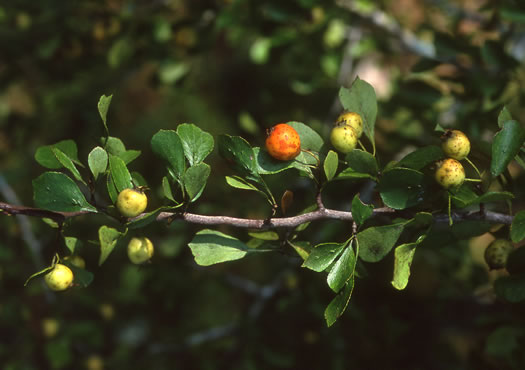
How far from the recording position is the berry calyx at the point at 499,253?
34.2 inches

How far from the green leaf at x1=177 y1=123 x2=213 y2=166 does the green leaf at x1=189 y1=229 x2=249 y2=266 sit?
0.44ft

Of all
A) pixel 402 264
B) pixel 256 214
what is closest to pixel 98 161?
pixel 402 264

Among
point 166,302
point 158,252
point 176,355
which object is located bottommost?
point 176,355

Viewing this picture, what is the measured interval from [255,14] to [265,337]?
1.17 meters

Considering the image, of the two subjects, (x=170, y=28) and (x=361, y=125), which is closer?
(x=361, y=125)

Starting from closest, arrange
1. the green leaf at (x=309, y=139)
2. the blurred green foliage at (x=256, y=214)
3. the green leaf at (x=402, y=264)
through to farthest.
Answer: the green leaf at (x=402, y=264), the green leaf at (x=309, y=139), the blurred green foliage at (x=256, y=214)

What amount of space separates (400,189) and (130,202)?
45 cm

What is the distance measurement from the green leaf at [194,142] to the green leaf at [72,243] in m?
0.26

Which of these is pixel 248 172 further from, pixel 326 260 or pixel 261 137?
pixel 261 137

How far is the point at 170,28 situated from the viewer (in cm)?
157

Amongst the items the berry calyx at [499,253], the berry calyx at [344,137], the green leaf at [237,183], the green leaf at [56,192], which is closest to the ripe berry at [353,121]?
the berry calyx at [344,137]

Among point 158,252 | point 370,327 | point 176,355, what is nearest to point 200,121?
point 158,252

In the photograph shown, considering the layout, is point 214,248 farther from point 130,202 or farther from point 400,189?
point 400,189

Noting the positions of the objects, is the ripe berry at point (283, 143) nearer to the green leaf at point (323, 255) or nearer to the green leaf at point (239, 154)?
the green leaf at point (239, 154)
